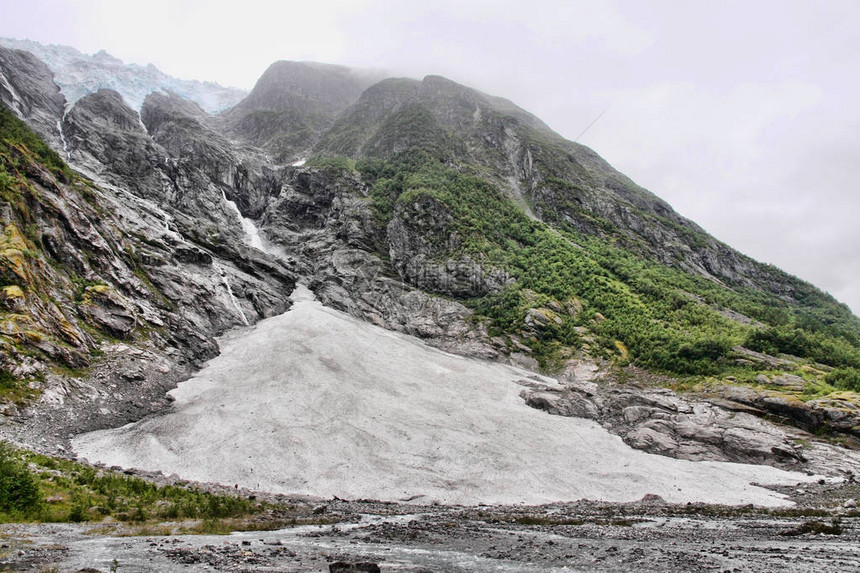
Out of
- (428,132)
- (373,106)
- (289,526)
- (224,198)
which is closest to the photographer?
(289,526)

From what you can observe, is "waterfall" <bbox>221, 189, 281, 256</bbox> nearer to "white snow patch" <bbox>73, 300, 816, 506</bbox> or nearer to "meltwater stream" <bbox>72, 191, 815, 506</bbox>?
"meltwater stream" <bbox>72, 191, 815, 506</bbox>

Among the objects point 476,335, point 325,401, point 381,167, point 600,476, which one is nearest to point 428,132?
point 381,167

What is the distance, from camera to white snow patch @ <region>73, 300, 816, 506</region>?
97.6 ft

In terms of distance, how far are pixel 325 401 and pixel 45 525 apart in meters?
27.2

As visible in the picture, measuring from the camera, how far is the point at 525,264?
84.1 metres

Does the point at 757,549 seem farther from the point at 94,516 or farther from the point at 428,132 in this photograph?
the point at 428,132

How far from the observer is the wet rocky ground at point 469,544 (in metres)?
11.8

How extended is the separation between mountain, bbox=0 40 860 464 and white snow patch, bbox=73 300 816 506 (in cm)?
399

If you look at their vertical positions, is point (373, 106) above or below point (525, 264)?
above

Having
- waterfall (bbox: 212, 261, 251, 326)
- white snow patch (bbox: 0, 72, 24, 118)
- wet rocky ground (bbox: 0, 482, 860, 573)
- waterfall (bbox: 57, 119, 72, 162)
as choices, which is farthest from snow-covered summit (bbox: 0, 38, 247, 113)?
wet rocky ground (bbox: 0, 482, 860, 573)

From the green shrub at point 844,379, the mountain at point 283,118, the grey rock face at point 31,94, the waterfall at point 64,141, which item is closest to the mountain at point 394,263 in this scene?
the green shrub at point 844,379

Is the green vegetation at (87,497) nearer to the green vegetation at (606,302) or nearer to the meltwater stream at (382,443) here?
the meltwater stream at (382,443)

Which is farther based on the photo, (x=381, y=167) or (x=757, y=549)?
(x=381, y=167)

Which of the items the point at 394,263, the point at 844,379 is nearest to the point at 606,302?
the point at 844,379
